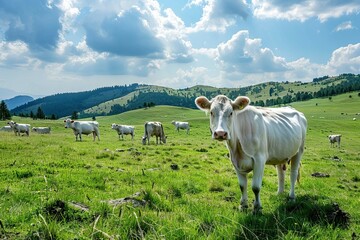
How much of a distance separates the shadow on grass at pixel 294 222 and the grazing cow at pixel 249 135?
3.22ft

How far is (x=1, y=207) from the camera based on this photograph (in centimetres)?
604

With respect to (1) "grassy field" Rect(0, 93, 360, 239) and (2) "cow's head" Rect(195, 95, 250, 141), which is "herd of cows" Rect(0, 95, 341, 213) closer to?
(2) "cow's head" Rect(195, 95, 250, 141)

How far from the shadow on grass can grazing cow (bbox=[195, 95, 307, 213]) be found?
98 cm

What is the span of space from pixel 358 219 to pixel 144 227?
16.4 ft

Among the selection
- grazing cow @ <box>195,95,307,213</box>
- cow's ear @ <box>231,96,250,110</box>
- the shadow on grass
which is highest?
cow's ear @ <box>231,96,250,110</box>

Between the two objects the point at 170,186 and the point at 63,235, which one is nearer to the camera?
the point at 63,235

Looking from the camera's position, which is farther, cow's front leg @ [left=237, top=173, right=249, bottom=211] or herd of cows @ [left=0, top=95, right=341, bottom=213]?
cow's front leg @ [left=237, top=173, right=249, bottom=211]

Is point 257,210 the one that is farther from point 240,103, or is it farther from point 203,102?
point 203,102

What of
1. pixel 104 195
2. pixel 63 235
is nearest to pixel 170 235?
pixel 63 235

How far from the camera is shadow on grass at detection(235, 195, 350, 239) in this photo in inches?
195

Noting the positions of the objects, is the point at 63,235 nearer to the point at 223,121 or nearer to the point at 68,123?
the point at 223,121

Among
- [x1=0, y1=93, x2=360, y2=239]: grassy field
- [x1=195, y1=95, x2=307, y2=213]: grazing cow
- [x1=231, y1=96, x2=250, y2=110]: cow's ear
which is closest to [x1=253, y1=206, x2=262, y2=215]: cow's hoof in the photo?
[x1=195, y1=95, x2=307, y2=213]: grazing cow

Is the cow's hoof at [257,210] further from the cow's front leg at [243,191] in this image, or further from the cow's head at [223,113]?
the cow's head at [223,113]

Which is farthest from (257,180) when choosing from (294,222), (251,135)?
(294,222)
